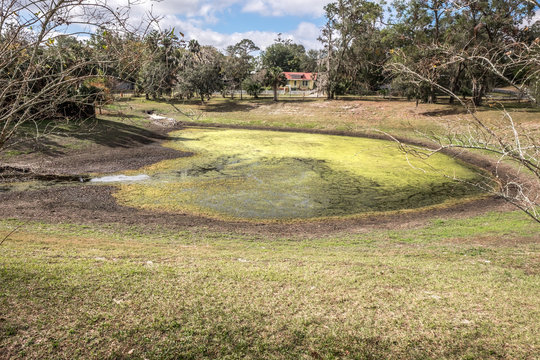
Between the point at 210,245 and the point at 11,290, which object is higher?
the point at 11,290

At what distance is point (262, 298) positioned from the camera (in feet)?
18.7

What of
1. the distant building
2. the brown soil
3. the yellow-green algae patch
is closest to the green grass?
the brown soil

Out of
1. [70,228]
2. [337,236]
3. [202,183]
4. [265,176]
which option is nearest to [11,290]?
[70,228]

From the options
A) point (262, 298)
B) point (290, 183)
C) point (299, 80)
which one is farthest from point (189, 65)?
point (299, 80)

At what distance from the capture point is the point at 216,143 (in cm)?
2891

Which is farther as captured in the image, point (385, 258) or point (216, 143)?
point (216, 143)

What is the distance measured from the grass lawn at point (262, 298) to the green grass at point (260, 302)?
22mm

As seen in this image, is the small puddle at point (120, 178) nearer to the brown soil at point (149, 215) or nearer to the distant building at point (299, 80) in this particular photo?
the brown soil at point (149, 215)

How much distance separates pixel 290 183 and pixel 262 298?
12.2 m

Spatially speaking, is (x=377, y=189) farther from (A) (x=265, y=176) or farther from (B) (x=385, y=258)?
(B) (x=385, y=258)

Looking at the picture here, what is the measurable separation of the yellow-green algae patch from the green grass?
3012mm

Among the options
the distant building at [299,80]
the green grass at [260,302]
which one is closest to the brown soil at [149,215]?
the green grass at [260,302]

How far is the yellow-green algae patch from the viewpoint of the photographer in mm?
14195

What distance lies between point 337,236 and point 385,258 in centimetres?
279
